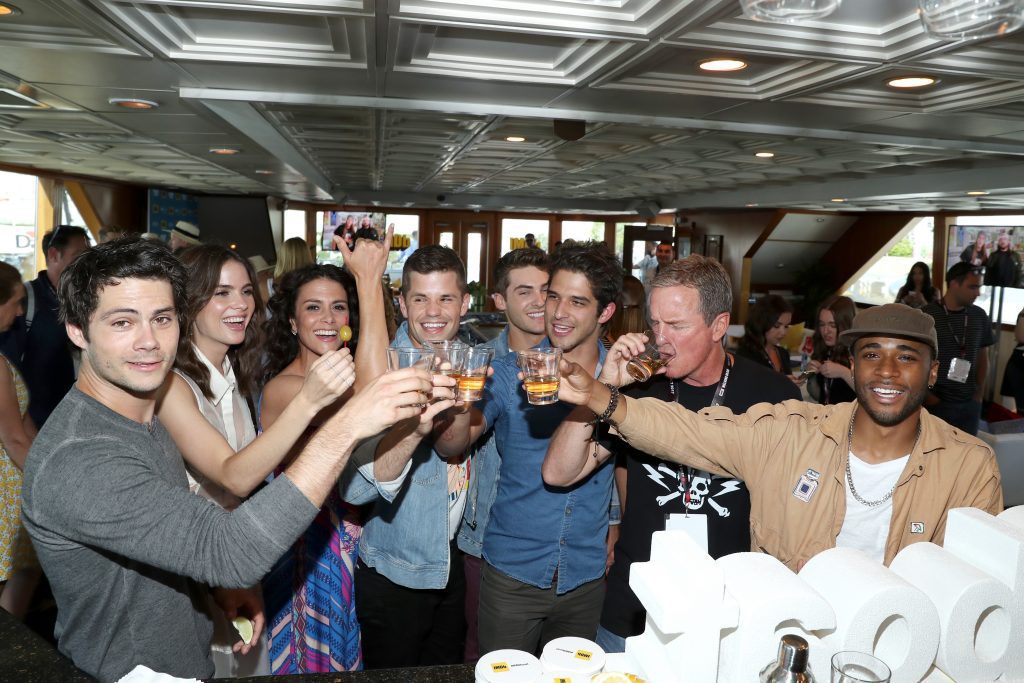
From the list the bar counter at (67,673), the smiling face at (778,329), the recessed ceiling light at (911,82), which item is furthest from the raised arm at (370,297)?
the smiling face at (778,329)

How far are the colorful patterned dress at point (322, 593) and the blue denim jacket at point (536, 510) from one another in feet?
1.67

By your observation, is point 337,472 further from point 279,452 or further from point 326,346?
point 326,346

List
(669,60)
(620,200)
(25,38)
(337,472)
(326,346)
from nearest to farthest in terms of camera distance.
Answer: (337,472) < (326,346) < (25,38) < (669,60) < (620,200)

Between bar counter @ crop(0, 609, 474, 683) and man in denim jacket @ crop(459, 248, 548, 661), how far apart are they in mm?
1137

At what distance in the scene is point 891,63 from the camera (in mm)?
3246

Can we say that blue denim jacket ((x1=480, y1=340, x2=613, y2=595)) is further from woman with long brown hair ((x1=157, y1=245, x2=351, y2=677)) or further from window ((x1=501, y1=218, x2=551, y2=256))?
window ((x1=501, y1=218, x2=551, y2=256))

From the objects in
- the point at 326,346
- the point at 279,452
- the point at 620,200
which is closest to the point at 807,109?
the point at 326,346

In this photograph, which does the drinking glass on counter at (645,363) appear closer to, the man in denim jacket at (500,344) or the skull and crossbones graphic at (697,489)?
the skull and crossbones graphic at (697,489)

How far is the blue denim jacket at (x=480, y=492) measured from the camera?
2.60 meters

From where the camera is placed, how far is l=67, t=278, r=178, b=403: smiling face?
1.62 m

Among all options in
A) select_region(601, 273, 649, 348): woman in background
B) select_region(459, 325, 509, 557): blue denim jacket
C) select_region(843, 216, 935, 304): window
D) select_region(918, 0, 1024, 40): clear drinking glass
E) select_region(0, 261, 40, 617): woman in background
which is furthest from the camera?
select_region(843, 216, 935, 304): window

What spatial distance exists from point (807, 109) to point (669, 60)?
154 cm

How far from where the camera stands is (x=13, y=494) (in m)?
3.10

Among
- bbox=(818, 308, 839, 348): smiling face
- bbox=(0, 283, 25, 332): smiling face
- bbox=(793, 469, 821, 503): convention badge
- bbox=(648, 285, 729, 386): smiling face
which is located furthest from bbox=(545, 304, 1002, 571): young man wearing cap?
bbox=(818, 308, 839, 348): smiling face
